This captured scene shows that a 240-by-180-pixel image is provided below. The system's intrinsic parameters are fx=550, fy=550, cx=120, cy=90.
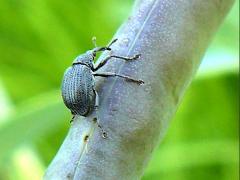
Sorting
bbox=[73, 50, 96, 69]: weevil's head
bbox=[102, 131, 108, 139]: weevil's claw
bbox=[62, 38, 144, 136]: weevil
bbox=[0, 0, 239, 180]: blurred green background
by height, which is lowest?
bbox=[102, 131, 108, 139]: weevil's claw

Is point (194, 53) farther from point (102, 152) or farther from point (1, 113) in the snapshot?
point (1, 113)

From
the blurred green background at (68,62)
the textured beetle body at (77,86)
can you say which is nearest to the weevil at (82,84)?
the textured beetle body at (77,86)

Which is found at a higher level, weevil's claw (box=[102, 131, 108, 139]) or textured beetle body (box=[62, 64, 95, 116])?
textured beetle body (box=[62, 64, 95, 116])

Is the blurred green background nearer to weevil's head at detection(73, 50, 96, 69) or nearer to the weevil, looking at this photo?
weevil's head at detection(73, 50, 96, 69)

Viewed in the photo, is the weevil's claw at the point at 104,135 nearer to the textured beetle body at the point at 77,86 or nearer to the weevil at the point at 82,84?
the weevil at the point at 82,84

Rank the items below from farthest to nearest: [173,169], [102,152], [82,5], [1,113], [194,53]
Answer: [82,5], [173,169], [1,113], [194,53], [102,152]

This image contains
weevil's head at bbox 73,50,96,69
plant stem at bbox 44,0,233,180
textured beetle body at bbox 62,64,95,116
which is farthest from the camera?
weevil's head at bbox 73,50,96,69

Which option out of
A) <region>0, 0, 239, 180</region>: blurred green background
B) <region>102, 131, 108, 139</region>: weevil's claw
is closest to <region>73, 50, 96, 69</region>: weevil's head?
<region>102, 131, 108, 139</region>: weevil's claw

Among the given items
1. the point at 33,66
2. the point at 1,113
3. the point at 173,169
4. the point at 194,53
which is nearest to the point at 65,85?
the point at 194,53
